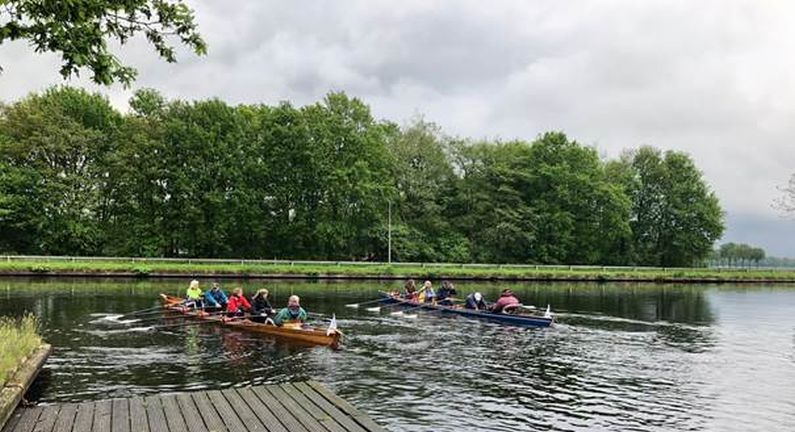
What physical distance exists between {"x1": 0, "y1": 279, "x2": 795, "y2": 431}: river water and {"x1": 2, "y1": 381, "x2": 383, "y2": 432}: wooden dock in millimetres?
2699

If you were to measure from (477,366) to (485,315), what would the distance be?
36.9ft

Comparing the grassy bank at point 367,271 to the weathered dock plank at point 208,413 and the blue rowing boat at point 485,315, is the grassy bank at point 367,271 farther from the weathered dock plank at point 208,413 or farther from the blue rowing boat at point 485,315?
the weathered dock plank at point 208,413

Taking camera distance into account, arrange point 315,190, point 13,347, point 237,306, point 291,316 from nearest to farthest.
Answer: point 13,347 < point 291,316 < point 237,306 < point 315,190

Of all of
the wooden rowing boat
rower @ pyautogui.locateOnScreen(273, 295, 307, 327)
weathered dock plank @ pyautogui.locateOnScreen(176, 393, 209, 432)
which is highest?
rower @ pyautogui.locateOnScreen(273, 295, 307, 327)

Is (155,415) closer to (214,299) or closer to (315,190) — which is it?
(214,299)

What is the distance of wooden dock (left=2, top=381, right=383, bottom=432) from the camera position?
9.61 meters

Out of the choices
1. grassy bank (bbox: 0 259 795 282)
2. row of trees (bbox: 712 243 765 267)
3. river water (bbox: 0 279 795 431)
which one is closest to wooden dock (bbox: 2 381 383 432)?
river water (bbox: 0 279 795 431)

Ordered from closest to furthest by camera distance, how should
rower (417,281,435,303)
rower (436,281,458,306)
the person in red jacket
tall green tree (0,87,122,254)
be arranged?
1. the person in red jacket
2. rower (436,281,458,306)
3. rower (417,281,435,303)
4. tall green tree (0,87,122,254)

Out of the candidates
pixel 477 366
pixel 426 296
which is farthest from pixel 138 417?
pixel 426 296

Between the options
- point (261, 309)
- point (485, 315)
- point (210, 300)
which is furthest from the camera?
point (485, 315)

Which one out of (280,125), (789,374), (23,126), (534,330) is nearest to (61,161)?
(23,126)

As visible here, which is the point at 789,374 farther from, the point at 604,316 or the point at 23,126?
the point at 23,126

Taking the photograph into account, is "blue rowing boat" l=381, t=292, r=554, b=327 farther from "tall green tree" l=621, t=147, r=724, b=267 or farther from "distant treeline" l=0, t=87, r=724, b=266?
"tall green tree" l=621, t=147, r=724, b=267

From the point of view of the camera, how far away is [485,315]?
30.6 m
